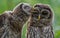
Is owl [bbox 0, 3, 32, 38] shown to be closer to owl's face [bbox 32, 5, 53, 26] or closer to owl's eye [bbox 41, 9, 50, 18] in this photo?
owl's face [bbox 32, 5, 53, 26]

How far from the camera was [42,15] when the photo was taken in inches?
363

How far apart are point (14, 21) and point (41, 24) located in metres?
0.42

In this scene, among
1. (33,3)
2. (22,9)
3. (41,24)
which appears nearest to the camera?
(22,9)

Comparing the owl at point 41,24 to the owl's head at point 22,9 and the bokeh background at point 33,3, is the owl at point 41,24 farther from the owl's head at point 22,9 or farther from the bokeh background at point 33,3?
the owl's head at point 22,9

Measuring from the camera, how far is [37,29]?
30.3 ft

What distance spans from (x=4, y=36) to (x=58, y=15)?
2.28 ft

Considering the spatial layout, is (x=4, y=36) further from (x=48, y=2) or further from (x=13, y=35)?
(x=48, y=2)

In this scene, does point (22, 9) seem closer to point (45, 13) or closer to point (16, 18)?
point (16, 18)

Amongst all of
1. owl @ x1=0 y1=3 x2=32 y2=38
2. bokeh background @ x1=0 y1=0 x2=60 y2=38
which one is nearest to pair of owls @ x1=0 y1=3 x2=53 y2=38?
owl @ x1=0 y1=3 x2=32 y2=38

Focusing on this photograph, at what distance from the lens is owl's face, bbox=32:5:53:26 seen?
9062 mm

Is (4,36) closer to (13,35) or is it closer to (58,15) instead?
(13,35)

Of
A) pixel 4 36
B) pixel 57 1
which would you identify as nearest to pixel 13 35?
pixel 4 36

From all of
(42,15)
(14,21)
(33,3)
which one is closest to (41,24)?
(42,15)

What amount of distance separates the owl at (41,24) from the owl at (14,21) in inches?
7.7
